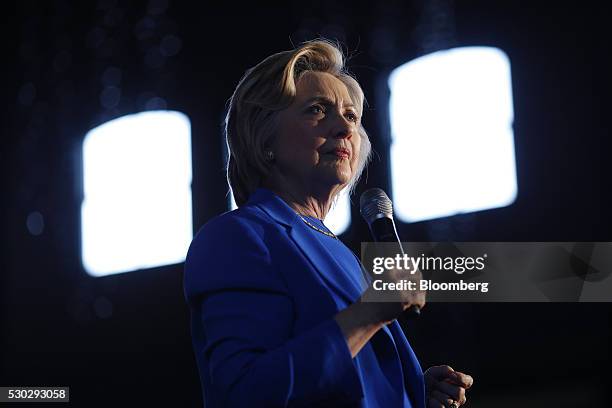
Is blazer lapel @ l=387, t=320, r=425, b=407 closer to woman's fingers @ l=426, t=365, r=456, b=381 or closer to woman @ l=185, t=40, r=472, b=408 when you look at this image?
woman @ l=185, t=40, r=472, b=408

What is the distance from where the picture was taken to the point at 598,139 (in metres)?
4.79

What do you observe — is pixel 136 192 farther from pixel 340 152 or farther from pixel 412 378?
pixel 412 378

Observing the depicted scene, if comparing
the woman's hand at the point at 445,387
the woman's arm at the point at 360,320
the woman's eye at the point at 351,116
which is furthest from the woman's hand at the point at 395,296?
the woman's eye at the point at 351,116

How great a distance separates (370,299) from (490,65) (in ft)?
14.1

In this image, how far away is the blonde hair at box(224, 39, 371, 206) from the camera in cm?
156

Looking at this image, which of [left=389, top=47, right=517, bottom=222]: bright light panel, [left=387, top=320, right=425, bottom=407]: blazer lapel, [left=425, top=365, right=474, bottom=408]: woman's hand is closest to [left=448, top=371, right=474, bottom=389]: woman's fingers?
[left=425, top=365, right=474, bottom=408]: woman's hand

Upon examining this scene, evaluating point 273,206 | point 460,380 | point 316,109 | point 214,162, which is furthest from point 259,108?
point 214,162

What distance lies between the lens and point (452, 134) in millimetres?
5281

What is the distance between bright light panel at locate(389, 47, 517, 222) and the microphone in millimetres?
3680

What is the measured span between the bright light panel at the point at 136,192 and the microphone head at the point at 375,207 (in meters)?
4.94

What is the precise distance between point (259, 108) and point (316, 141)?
128mm

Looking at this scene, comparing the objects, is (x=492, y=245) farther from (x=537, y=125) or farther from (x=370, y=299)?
(x=370, y=299)

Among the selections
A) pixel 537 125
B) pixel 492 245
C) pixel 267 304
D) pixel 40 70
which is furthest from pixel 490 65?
pixel 267 304

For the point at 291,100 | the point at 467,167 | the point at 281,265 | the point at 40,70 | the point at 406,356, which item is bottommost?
the point at 406,356
